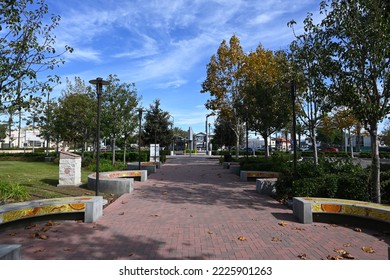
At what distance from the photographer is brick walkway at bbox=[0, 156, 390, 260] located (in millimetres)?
4684

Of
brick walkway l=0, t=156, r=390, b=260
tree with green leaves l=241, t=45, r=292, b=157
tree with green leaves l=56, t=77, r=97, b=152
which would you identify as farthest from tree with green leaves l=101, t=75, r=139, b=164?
brick walkway l=0, t=156, r=390, b=260

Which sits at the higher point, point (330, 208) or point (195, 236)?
point (330, 208)

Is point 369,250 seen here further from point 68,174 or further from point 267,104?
point 267,104

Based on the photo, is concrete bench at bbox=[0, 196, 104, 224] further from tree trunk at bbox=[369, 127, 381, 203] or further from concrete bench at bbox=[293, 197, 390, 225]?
tree trunk at bbox=[369, 127, 381, 203]

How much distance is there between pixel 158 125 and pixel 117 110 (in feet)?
68.4

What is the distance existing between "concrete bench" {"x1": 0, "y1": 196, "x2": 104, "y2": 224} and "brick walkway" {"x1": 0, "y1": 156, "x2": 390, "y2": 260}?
0.25m

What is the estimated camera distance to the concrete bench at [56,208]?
598cm

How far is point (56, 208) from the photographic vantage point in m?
6.54

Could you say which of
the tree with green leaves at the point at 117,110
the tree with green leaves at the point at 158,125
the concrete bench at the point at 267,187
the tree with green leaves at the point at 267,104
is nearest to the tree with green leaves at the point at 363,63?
the concrete bench at the point at 267,187

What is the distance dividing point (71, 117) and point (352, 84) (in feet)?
65.7

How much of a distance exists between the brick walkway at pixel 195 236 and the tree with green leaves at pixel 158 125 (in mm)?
33594

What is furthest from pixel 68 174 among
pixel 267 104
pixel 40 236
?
pixel 267 104

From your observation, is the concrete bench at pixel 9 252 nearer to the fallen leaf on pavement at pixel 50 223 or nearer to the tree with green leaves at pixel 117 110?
the fallen leaf on pavement at pixel 50 223

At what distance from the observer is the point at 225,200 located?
31.2 feet
